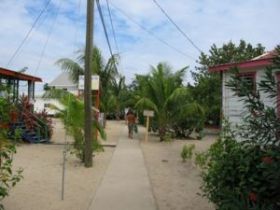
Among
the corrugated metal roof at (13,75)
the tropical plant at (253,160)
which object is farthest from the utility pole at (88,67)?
the corrugated metal roof at (13,75)

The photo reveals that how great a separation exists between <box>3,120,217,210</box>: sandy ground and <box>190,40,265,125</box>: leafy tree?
12.9 m

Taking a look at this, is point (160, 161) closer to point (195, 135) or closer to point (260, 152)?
point (260, 152)

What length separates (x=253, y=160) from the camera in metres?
6.10

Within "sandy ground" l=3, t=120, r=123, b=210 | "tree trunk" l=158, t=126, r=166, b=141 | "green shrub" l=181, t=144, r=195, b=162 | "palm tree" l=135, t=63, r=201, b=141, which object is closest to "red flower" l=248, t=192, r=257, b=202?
"sandy ground" l=3, t=120, r=123, b=210

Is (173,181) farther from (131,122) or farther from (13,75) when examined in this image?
(131,122)

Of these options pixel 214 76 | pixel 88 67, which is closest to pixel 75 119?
pixel 88 67

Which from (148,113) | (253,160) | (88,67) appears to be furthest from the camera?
(148,113)

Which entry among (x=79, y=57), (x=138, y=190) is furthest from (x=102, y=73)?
(x=138, y=190)

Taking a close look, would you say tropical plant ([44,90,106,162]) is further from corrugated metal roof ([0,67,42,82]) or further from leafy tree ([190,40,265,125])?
leafy tree ([190,40,265,125])

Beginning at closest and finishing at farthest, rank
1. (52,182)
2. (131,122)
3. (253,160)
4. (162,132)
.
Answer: (253,160) → (52,182) → (162,132) → (131,122)

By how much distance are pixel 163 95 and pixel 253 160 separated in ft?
62.6

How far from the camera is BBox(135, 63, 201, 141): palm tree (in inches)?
981

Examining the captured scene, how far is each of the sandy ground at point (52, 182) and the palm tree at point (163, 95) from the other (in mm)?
7134

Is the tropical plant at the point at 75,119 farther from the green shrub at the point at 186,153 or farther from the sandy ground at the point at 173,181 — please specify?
the green shrub at the point at 186,153
